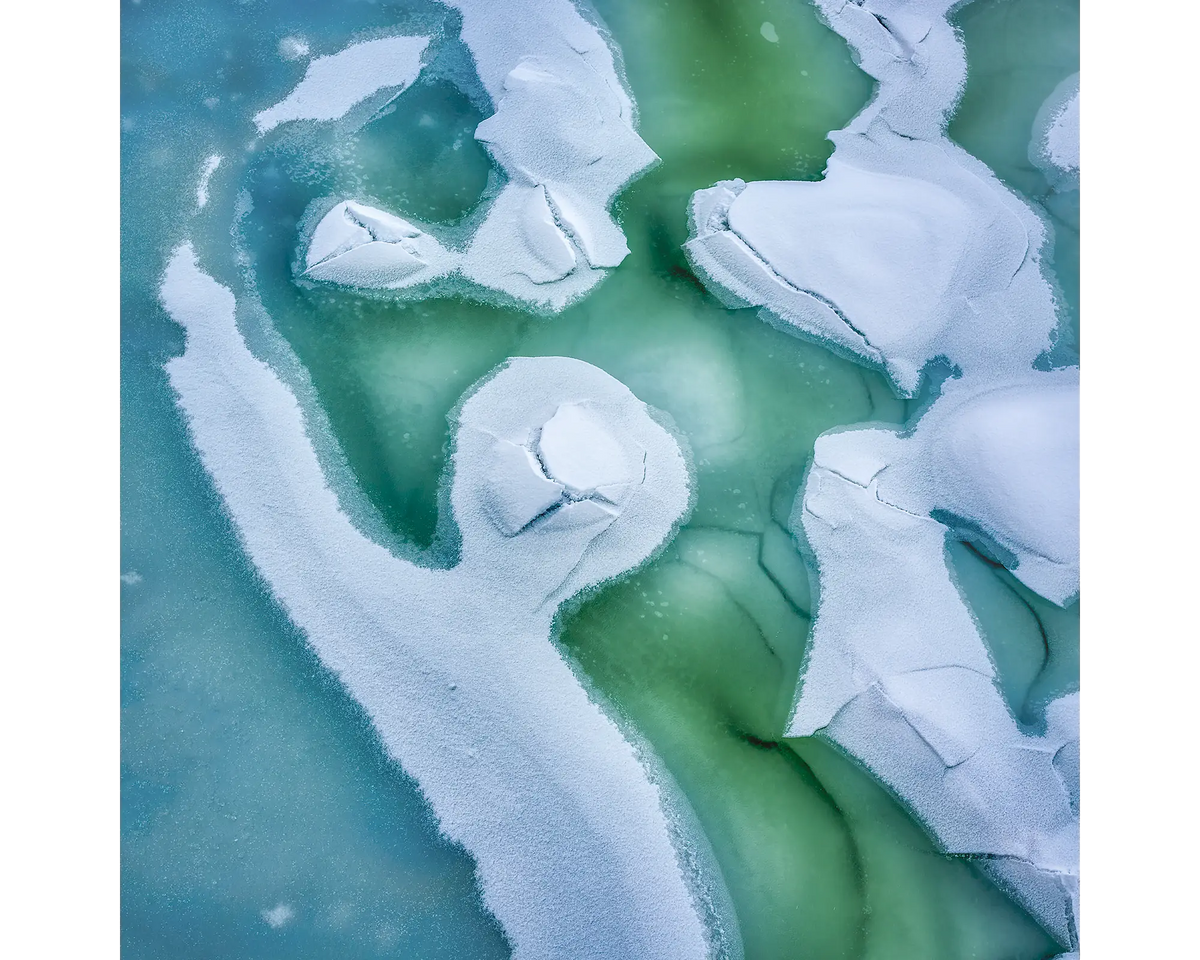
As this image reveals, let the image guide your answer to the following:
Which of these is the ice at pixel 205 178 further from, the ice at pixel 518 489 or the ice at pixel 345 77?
the ice at pixel 518 489

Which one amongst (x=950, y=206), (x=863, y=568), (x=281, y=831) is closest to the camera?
(x=281, y=831)

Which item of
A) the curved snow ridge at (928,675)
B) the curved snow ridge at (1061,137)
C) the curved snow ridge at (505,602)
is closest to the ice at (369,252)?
the curved snow ridge at (505,602)

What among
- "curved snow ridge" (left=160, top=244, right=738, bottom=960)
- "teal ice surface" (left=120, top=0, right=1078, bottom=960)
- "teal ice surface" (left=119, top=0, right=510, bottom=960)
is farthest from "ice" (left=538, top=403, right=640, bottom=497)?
"teal ice surface" (left=119, top=0, right=510, bottom=960)

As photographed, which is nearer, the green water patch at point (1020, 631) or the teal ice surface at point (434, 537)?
the teal ice surface at point (434, 537)

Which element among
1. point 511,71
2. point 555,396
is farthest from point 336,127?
point 555,396

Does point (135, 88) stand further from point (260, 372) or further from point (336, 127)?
point (260, 372)

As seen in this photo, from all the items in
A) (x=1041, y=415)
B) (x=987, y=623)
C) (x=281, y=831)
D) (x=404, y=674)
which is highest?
(x=1041, y=415)

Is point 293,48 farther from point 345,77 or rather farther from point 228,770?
point 228,770
